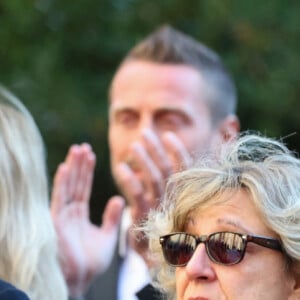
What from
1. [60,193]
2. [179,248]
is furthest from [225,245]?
[60,193]

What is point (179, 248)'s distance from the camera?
2.28 metres

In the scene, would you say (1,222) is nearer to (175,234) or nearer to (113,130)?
(175,234)

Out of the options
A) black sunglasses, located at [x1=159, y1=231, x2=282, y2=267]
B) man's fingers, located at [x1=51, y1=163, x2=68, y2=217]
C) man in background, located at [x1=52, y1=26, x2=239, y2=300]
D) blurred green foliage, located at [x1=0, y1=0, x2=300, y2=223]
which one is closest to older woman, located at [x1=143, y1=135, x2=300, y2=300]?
black sunglasses, located at [x1=159, y1=231, x2=282, y2=267]

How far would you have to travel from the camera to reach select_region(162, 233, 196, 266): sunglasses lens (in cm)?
226

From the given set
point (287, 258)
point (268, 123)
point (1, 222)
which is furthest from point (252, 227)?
point (268, 123)

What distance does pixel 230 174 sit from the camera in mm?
2336

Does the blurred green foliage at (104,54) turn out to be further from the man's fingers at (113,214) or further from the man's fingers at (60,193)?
the man's fingers at (60,193)

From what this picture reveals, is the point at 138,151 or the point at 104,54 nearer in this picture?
the point at 138,151

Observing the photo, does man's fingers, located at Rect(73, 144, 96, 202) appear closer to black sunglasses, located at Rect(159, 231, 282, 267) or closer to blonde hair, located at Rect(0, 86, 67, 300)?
blonde hair, located at Rect(0, 86, 67, 300)

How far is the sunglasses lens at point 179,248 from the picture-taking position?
2256 mm

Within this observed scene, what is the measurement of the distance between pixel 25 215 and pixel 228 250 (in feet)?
3.32

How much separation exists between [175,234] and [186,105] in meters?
1.87

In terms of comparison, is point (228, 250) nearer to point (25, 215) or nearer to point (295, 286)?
point (295, 286)

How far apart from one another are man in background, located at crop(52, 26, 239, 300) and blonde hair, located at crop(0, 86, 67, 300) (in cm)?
27
